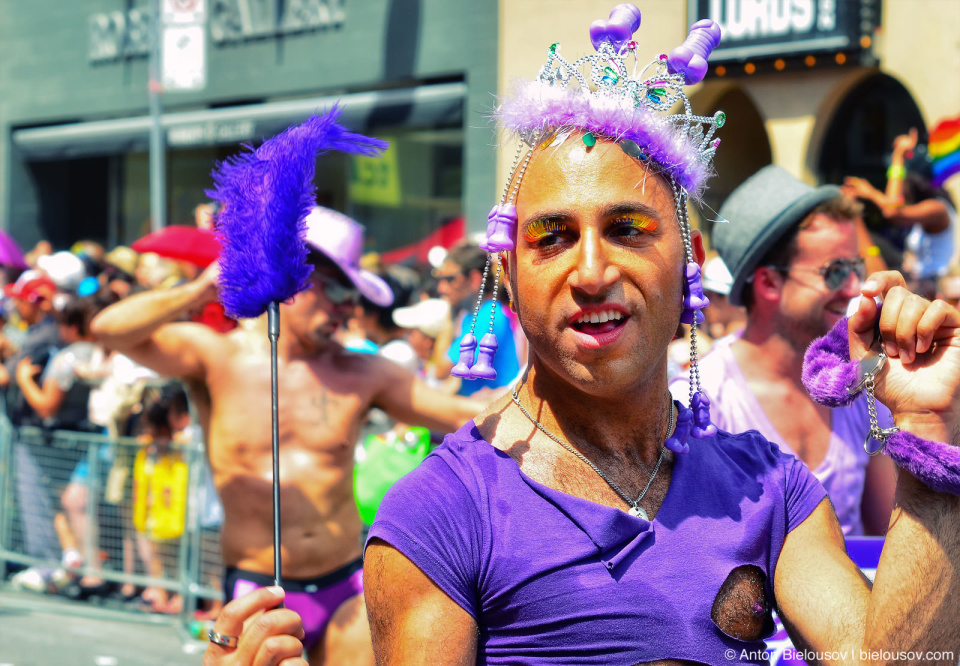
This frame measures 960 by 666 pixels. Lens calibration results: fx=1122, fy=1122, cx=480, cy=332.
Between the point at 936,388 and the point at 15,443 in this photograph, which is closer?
the point at 936,388

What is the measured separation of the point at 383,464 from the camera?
4.88 meters

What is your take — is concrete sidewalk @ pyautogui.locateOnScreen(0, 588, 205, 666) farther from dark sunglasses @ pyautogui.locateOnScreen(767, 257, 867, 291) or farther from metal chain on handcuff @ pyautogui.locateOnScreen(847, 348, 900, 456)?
metal chain on handcuff @ pyautogui.locateOnScreen(847, 348, 900, 456)

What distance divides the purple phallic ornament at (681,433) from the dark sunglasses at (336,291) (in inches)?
93.4

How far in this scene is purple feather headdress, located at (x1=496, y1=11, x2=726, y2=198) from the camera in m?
2.04

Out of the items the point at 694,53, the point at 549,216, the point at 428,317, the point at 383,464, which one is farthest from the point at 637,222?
the point at 428,317

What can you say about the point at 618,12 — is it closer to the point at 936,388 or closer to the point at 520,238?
the point at 520,238

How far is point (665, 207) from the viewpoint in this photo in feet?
6.72

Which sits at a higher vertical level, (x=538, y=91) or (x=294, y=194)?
(x=538, y=91)

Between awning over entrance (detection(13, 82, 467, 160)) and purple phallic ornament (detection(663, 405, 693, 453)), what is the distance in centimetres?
917

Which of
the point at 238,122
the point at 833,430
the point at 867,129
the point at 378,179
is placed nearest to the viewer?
the point at 833,430

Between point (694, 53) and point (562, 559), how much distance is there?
0.97 metres

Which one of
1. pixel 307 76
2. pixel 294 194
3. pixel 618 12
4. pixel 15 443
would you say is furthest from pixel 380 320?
pixel 307 76

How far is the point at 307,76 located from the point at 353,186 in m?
1.56

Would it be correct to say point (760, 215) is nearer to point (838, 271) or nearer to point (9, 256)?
point (838, 271)
